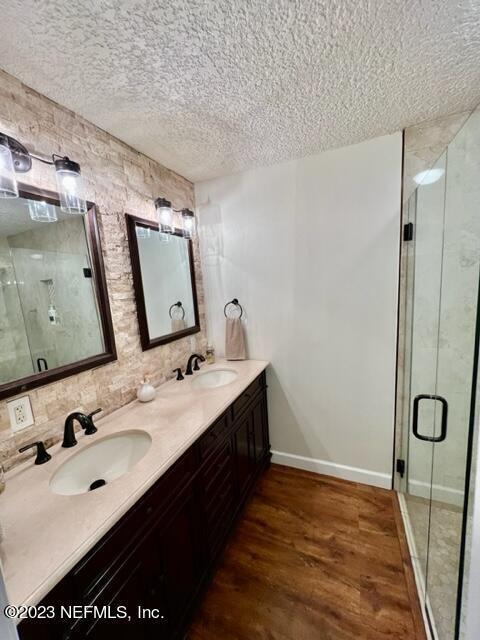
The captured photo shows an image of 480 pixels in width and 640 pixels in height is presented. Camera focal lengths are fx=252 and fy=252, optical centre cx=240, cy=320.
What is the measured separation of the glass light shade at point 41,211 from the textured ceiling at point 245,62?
51cm

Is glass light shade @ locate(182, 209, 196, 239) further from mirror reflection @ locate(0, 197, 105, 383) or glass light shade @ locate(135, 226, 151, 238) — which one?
mirror reflection @ locate(0, 197, 105, 383)

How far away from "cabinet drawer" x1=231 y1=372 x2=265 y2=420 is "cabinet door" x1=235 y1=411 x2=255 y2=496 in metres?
0.09

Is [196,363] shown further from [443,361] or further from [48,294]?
[443,361]

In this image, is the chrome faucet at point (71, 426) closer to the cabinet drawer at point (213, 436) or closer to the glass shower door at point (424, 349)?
the cabinet drawer at point (213, 436)

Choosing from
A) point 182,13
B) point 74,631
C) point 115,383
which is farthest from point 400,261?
point 74,631

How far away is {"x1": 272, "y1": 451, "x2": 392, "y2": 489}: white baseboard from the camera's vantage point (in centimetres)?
193

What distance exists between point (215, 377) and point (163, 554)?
120cm

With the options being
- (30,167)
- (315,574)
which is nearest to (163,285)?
(30,167)

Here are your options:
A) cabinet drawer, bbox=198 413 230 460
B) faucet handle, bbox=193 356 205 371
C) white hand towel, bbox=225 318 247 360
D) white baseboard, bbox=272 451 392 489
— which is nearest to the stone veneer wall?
faucet handle, bbox=193 356 205 371

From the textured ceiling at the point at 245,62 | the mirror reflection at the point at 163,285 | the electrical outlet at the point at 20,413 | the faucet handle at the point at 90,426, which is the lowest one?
the faucet handle at the point at 90,426

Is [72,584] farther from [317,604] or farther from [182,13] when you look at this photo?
[182,13]

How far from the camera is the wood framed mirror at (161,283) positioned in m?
1.66

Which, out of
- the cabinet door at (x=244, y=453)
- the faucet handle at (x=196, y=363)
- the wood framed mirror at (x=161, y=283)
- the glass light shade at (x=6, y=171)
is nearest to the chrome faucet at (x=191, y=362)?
the faucet handle at (x=196, y=363)

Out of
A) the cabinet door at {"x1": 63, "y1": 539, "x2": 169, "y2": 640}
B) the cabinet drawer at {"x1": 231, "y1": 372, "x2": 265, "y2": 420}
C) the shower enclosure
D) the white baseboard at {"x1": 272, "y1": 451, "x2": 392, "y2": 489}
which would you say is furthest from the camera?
the white baseboard at {"x1": 272, "y1": 451, "x2": 392, "y2": 489}
